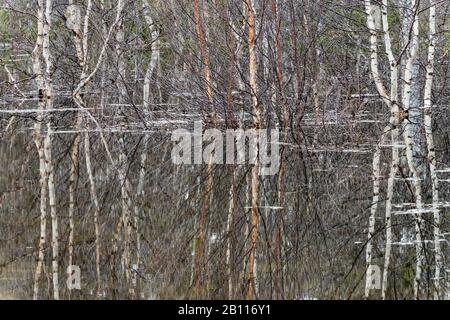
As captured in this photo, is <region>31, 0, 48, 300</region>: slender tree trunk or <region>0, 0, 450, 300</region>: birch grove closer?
<region>0, 0, 450, 300</region>: birch grove

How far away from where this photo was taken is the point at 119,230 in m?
6.55

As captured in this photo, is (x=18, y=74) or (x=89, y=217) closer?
(x=89, y=217)

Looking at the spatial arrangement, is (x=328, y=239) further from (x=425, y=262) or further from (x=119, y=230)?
(x=119, y=230)

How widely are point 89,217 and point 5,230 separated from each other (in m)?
0.71

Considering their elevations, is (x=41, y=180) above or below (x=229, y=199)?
above

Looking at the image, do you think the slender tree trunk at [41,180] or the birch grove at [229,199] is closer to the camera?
the birch grove at [229,199]

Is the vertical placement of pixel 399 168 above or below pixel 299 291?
above

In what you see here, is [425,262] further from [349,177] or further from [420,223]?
[349,177]

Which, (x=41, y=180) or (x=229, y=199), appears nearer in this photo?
(x=229, y=199)

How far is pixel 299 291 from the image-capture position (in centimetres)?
539
